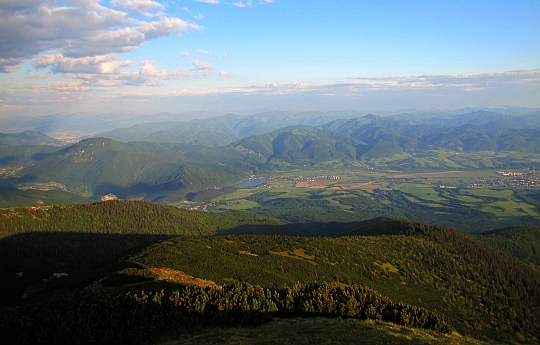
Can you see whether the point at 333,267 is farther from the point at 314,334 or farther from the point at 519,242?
the point at 519,242

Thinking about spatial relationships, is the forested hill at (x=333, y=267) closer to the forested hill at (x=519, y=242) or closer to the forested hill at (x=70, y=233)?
the forested hill at (x=70, y=233)

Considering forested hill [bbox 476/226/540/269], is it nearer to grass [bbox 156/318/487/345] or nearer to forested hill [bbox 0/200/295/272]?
forested hill [bbox 0/200/295/272]

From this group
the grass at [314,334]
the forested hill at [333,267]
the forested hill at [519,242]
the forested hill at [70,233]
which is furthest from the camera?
the forested hill at [519,242]

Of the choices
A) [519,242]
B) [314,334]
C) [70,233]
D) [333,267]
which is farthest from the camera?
[70,233]

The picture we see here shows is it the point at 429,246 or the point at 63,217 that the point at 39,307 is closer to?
the point at 429,246

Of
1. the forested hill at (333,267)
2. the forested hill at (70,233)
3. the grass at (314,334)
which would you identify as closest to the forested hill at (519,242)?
the forested hill at (333,267)

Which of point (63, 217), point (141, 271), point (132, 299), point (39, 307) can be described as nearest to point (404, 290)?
point (141, 271)

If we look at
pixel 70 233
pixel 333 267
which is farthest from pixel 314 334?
pixel 70 233

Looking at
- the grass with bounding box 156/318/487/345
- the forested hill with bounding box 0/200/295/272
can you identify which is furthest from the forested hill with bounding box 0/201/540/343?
the grass with bounding box 156/318/487/345
